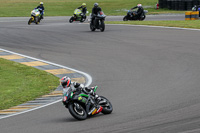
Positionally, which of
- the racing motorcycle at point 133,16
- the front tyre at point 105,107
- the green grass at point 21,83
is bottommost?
the racing motorcycle at point 133,16

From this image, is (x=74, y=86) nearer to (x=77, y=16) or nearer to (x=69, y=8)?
(x=77, y=16)

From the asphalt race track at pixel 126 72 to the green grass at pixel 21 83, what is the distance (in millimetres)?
1461

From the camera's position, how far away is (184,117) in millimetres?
8016

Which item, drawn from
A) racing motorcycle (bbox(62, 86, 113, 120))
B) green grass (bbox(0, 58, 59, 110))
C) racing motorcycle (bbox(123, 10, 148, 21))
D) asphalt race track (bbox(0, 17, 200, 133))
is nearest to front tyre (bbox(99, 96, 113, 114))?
racing motorcycle (bbox(62, 86, 113, 120))

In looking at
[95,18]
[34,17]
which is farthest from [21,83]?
[34,17]

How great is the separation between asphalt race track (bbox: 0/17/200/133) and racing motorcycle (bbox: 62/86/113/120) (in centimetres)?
15

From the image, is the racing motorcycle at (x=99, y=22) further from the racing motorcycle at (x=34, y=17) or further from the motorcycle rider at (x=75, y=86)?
the motorcycle rider at (x=75, y=86)

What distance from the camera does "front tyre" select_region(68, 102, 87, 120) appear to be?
28.0 feet

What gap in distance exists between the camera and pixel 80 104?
28.8 feet

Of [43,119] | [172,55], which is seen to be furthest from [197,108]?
[172,55]

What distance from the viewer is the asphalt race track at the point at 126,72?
26.4ft

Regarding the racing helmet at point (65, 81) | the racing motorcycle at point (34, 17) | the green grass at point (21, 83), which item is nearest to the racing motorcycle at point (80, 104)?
the racing helmet at point (65, 81)

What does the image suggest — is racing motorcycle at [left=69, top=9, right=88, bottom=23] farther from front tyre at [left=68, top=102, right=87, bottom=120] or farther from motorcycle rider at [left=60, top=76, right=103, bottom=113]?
front tyre at [left=68, top=102, right=87, bottom=120]

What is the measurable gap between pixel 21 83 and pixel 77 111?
5.57 metres
